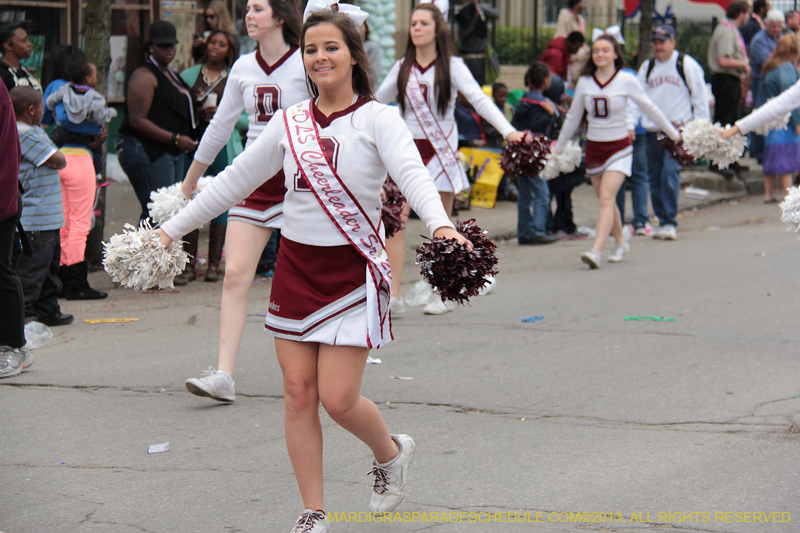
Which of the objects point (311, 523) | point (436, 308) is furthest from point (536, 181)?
point (311, 523)

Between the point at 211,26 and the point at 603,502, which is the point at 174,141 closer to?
the point at 211,26

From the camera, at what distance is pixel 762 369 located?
5.75 meters

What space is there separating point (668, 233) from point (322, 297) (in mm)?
8075

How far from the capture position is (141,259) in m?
3.61

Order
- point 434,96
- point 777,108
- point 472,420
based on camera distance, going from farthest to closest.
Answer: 1. point 434,96
2. point 777,108
3. point 472,420

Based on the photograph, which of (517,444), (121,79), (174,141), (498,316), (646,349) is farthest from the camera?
(121,79)

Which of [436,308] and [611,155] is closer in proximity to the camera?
[436,308]

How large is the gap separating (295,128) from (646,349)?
352 cm

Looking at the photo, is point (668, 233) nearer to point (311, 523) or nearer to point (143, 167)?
point (143, 167)

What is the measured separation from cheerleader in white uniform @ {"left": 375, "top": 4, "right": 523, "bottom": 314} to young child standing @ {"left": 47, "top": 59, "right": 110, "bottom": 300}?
2.32 m

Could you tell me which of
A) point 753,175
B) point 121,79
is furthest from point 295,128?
point 753,175

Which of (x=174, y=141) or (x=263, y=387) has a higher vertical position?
(x=174, y=141)

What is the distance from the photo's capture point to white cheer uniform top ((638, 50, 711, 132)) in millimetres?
10586

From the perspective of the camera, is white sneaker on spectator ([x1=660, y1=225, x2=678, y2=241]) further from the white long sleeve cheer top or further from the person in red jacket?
the white long sleeve cheer top
